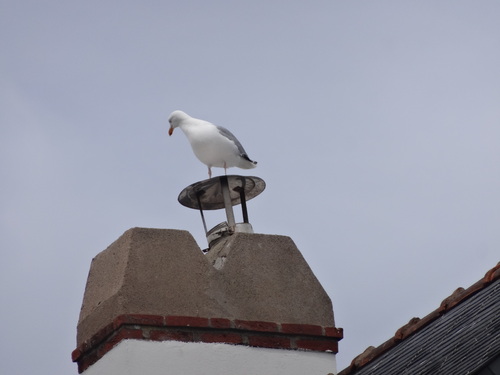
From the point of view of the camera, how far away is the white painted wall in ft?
27.6

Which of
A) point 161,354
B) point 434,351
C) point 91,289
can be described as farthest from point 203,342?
point 434,351

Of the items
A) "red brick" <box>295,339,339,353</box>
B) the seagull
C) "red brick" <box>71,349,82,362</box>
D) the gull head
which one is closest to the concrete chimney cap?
the seagull

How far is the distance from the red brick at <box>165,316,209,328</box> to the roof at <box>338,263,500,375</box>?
3.50 feet

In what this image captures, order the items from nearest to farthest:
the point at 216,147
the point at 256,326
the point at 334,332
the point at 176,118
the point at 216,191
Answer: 1. the point at 256,326
2. the point at 334,332
3. the point at 216,191
4. the point at 216,147
5. the point at 176,118

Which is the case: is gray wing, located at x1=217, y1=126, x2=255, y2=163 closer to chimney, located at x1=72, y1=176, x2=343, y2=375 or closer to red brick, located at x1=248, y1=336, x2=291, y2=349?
chimney, located at x1=72, y1=176, x2=343, y2=375

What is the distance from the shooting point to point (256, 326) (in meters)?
8.73

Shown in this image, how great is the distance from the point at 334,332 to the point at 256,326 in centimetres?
58

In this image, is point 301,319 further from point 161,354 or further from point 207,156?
point 207,156

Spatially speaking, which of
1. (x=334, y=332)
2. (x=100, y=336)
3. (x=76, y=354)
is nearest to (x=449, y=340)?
(x=334, y=332)

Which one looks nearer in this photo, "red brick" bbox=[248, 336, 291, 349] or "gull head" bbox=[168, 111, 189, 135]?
"red brick" bbox=[248, 336, 291, 349]

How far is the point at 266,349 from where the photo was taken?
8750mm

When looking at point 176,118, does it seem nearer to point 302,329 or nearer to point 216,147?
point 216,147

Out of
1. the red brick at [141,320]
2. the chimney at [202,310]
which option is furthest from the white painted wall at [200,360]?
the red brick at [141,320]

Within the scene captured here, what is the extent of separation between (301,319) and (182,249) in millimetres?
915
